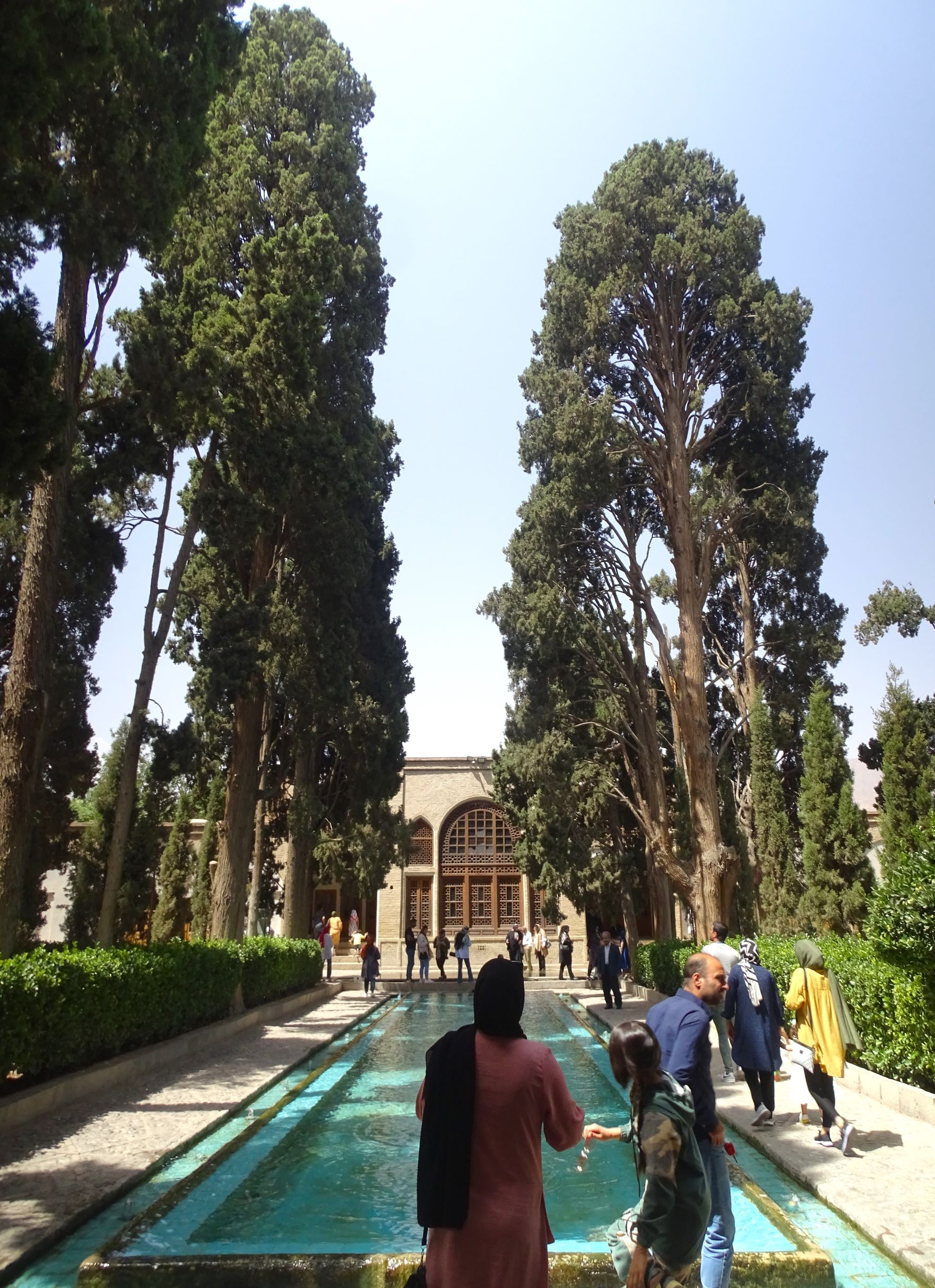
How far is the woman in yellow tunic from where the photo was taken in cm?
602

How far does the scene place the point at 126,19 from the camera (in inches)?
361

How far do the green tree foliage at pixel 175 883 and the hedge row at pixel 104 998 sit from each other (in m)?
14.7

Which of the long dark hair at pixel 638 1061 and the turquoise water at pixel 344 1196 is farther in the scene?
the turquoise water at pixel 344 1196

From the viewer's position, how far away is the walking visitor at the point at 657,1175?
267 centimetres

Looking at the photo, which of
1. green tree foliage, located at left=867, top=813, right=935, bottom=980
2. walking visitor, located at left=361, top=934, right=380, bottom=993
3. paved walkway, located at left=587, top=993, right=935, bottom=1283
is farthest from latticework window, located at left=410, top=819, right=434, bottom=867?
green tree foliage, located at left=867, top=813, right=935, bottom=980

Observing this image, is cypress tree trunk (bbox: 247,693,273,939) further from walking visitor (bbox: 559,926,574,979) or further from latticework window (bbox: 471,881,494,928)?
latticework window (bbox: 471,881,494,928)

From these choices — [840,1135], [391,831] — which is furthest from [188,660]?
[840,1135]

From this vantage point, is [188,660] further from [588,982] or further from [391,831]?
[588,982]

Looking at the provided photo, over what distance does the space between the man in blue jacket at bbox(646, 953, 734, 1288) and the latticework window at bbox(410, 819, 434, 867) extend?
1156 inches

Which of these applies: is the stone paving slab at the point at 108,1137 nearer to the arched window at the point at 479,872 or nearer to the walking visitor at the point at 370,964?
the walking visitor at the point at 370,964

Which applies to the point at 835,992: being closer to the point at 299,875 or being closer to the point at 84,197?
the point at 84,197

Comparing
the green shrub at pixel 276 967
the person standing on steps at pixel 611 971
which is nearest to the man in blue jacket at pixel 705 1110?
the green shrub at pixel 276 967

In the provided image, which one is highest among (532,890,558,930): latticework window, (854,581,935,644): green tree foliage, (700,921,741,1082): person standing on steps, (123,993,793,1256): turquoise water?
(854,581,935,644): green tree foliage

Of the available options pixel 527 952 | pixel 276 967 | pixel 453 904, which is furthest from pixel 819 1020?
pixel 453 904
